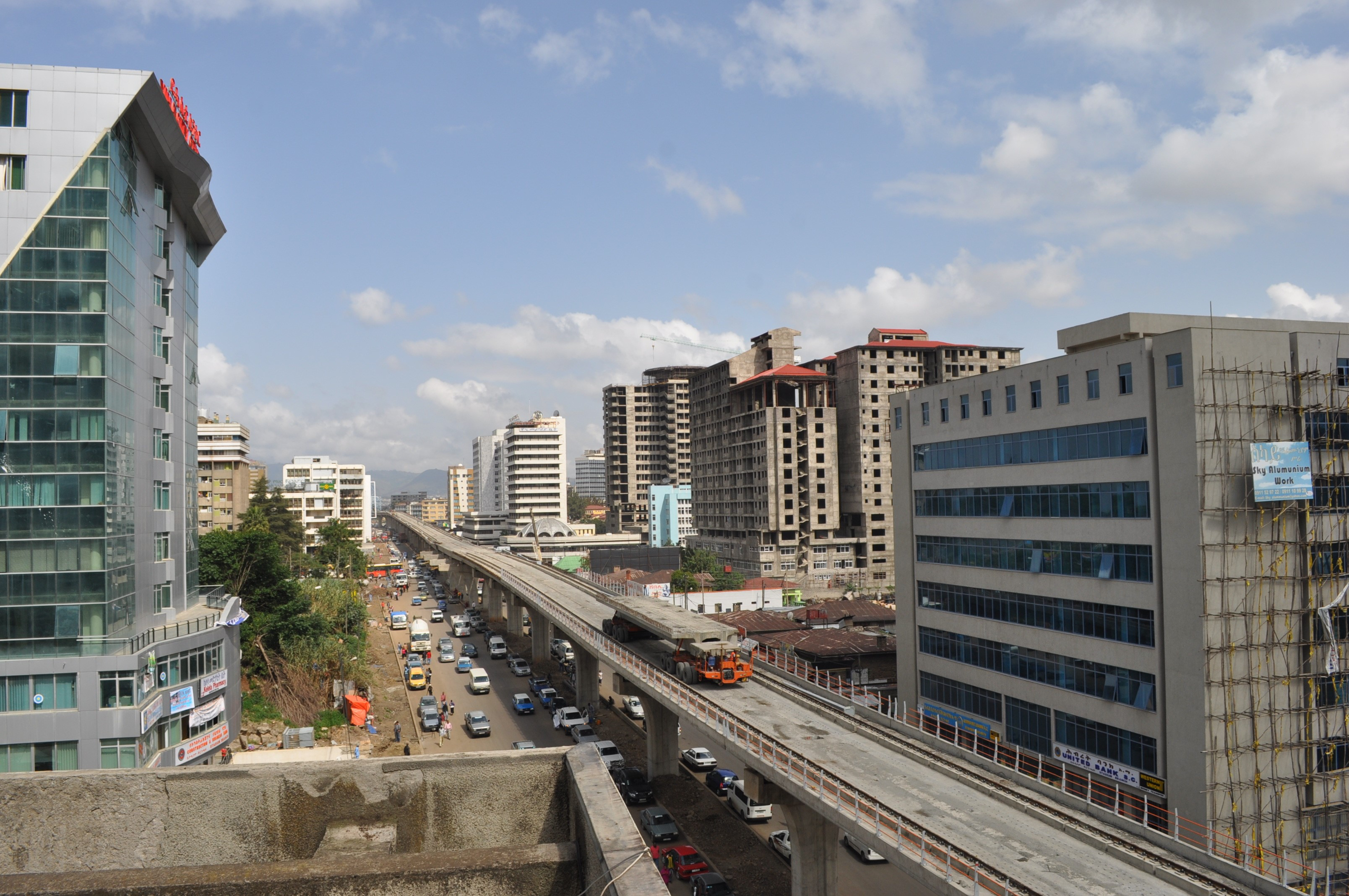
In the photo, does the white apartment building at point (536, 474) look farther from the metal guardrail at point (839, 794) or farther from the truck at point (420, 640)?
the metal guardrail at point (839, 794)

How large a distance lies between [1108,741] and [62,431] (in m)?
42.5

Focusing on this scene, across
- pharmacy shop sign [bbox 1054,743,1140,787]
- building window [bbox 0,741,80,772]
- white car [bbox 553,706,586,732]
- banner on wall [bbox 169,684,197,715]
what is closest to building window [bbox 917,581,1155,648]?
pharmacy shop sign [bbox 1054,743,1140,787]

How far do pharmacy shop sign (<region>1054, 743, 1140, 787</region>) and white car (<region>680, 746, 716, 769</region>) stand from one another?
18122mm

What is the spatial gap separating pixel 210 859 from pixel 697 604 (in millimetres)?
81155

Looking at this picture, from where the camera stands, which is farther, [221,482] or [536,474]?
[536,474]

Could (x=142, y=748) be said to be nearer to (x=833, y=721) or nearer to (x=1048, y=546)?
(x=833, y=721)

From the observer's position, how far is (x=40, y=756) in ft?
109

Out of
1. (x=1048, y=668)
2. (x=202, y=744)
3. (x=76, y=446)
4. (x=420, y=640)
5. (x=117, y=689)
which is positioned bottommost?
(x=420, y=640)

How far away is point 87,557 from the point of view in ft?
112

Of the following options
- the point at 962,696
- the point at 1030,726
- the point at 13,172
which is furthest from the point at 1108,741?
the point at 13,172

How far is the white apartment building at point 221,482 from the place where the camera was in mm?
126000

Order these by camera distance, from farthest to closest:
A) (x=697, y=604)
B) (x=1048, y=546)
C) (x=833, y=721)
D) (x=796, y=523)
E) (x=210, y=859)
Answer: (x=796, y=523) → (x=697, y=604) → (x=1048, y=546) → (x=833, y=721) → (x=210, y=859)

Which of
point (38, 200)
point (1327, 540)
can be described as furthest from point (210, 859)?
point (1327, 540)

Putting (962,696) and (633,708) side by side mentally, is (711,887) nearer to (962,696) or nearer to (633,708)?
(962,696)
